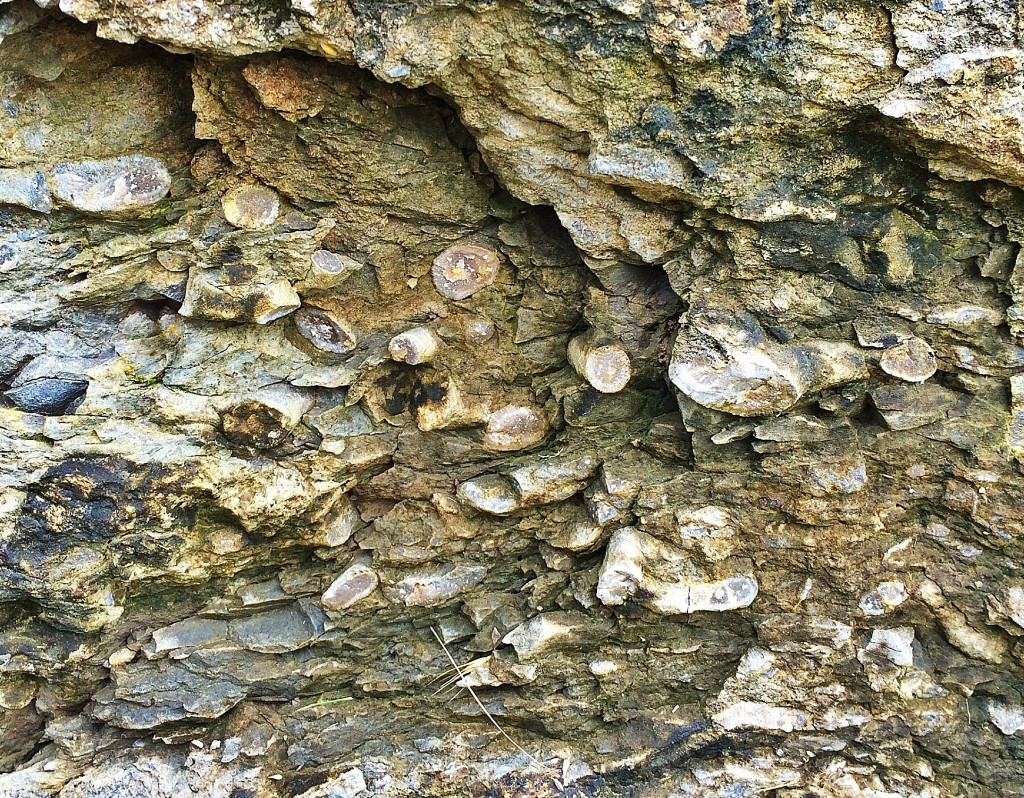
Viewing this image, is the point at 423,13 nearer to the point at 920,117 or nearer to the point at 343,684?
the point at 920,117

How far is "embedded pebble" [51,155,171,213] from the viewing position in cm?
211

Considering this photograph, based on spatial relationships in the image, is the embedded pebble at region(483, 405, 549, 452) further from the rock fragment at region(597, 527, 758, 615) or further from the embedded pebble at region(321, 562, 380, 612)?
the embedded pebble at region(321, 562, 380, 612)

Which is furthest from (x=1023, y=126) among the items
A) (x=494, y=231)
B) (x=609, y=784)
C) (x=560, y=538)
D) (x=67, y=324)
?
(x=67, y=324)

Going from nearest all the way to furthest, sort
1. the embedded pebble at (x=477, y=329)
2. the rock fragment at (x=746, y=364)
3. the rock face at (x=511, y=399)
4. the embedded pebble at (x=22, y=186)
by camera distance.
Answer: the rock face at (x=511, y=399), the embedded pebble at (x=22, y=186), the rock fragment at (x=746, y=364), the embedded pebble at (x=477, y=329)

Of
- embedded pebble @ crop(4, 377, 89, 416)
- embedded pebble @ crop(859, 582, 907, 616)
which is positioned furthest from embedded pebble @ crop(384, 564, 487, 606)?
embedded pebble @ crop(859, 582, 907, 616)

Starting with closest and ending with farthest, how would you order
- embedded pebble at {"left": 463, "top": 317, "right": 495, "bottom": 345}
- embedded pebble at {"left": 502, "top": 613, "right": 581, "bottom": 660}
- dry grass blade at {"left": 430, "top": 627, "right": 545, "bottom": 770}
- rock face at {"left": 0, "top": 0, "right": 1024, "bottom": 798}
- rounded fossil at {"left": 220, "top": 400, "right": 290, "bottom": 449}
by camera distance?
rock face at {"left": 0, "top": 0, "right": 1024, "bottom": 798}, rounded fossil at {"left": 220, "top": 400, "right": 290, "bottom": 449}, embedded pebble at {"left": 463, "top": 317, "right": 495, "bottom": 345}, embedded pebble at {"left": 502, "top": 613, "right": 581, "bottom": 660}, dry grass blade at {"left": 430, "top": 627, "right": 545, "bottom": 770}

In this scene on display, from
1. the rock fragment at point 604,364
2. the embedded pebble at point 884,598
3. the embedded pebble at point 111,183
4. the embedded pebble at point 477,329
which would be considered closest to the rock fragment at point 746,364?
the rock fragment at point 604,364

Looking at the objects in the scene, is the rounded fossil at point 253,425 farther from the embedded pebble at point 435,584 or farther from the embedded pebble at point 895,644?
the embedded pebble at point 895,644

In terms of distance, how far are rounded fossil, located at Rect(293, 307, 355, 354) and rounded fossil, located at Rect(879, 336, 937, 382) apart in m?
1.56

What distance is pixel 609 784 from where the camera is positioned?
2.69 metres

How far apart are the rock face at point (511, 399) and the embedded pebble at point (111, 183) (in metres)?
0.01

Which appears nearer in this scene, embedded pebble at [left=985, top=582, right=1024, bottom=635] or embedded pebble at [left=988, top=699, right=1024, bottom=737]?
embedded pebble at [left=985, top=582, right=1024, bottom=635]

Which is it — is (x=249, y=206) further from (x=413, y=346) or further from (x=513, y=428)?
(x=513, y=428)

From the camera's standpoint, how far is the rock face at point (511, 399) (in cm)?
192
